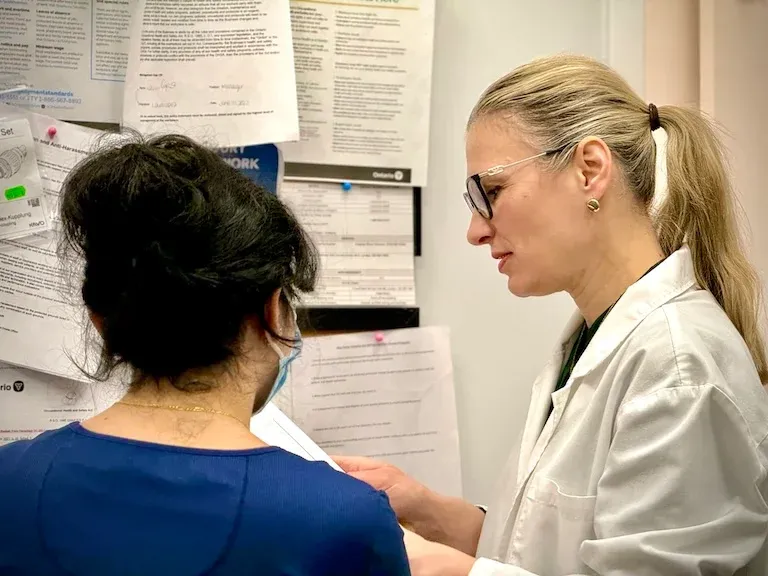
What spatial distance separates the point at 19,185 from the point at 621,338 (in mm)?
952

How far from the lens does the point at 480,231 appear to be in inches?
41.9

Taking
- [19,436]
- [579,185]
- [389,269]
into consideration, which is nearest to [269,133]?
[389,269]

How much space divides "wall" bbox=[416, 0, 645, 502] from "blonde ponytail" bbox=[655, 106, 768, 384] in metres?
0.41

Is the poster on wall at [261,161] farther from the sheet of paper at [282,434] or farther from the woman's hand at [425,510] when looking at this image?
the woman's hand at [425,510]

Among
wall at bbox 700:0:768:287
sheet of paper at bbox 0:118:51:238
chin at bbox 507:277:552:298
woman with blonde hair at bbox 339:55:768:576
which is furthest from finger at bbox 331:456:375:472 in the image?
wall at bbox 700:0:768:287

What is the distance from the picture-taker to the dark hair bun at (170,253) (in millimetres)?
668

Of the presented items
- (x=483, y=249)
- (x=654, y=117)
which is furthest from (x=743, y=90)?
(x=483, y=249)

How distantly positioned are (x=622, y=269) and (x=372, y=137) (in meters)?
0.52

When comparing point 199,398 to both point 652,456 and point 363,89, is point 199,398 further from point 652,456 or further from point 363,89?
point 363,89

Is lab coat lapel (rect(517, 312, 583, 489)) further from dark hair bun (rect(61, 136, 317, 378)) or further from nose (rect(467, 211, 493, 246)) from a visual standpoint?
dark hair bun (rect(61, 136, 317, 378))

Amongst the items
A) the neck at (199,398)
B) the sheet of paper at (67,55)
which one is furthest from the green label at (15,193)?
the neck at (199,398)

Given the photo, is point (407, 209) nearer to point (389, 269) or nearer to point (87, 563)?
point (389, 269)

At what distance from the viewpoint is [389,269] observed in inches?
52.6

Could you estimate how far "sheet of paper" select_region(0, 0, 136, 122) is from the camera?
4.02 feet
